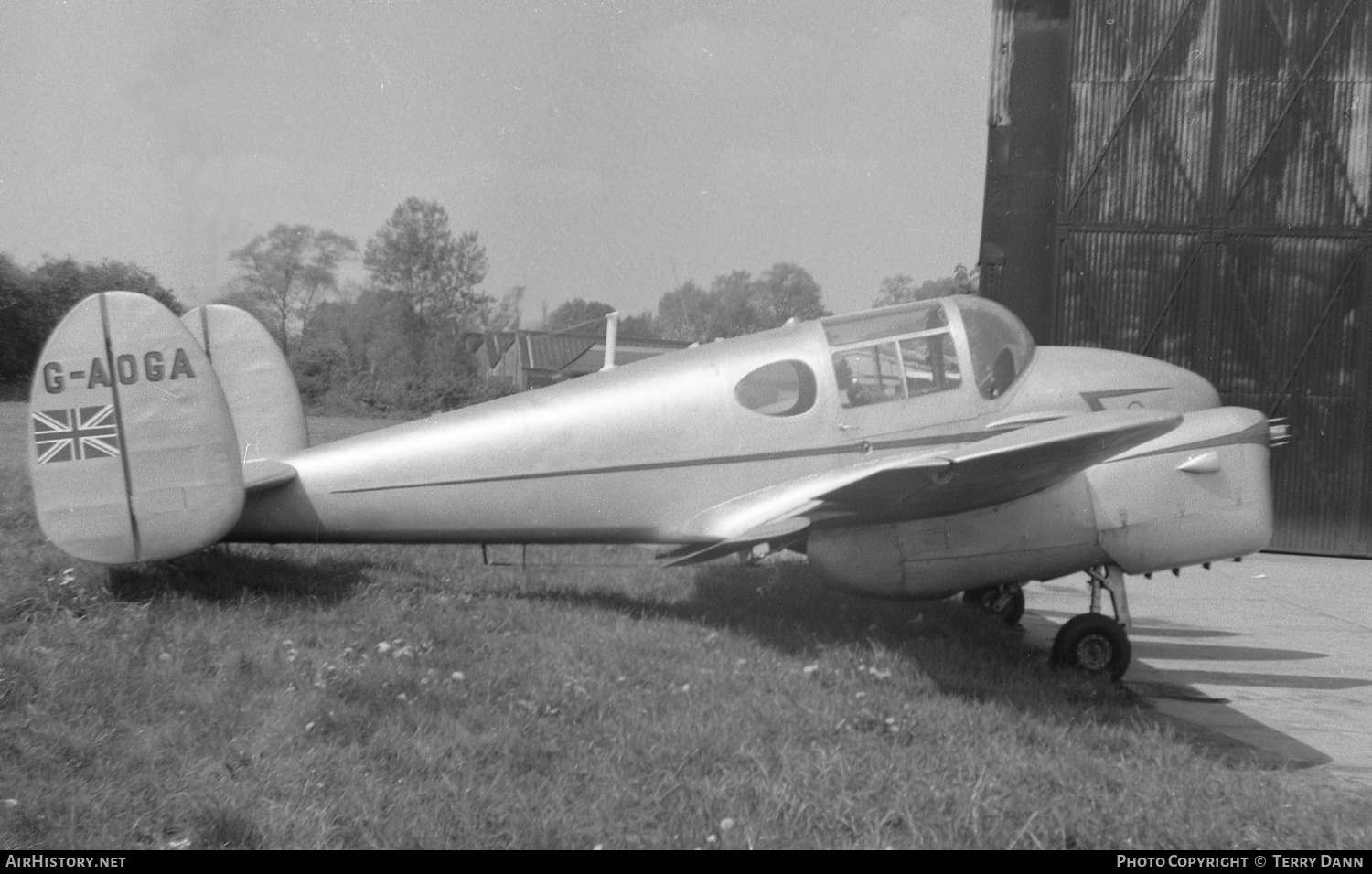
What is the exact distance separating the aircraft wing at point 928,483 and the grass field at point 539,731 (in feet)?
2.34

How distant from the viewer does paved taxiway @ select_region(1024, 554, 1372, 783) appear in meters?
5.99

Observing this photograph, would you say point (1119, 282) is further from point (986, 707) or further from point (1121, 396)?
point (986, 707)

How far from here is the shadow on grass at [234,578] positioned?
6301 mm

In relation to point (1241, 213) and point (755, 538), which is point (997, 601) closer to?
point (755, 538)

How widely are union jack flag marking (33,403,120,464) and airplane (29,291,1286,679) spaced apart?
0.56 meters

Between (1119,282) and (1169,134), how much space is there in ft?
7.02

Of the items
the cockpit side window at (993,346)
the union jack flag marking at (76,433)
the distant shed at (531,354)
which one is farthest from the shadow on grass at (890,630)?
the distant shed at (531,354)

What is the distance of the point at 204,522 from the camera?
19.9ft

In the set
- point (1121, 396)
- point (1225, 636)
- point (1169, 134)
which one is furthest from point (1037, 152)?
point (1121, 396)

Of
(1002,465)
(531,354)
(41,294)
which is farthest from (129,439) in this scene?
(531,354)

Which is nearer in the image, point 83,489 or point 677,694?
point 677,694

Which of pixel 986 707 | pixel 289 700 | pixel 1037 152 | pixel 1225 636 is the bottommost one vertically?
pixel 1225 636

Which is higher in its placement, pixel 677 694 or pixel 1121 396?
pixel 1121 396

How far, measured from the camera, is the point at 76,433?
19.1 ft
